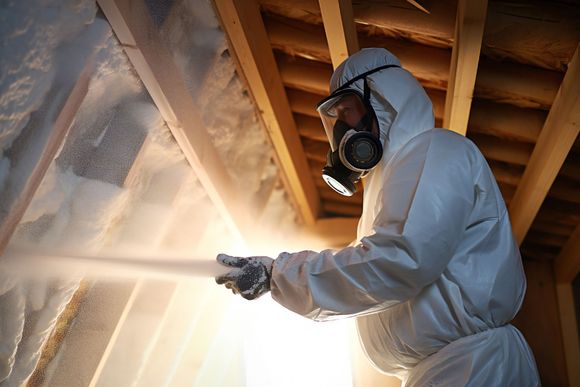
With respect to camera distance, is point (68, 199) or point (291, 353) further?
point (291, 353)

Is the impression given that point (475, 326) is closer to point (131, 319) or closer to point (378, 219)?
point (378, 219)

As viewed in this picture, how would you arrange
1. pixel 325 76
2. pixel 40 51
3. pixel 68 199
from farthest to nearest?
pixel 325 76 < pixel 68 199 < pixel 40 51

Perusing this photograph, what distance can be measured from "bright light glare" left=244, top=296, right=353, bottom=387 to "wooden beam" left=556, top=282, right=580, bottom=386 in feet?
4.43

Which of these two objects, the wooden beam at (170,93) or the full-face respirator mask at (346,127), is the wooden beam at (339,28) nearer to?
the full-face respirator mask at (346,127)

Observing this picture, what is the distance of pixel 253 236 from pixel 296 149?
41 cm

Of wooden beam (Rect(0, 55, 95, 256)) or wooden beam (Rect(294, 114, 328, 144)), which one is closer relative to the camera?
wooden beam (Rect(0, 55, 95, 256))

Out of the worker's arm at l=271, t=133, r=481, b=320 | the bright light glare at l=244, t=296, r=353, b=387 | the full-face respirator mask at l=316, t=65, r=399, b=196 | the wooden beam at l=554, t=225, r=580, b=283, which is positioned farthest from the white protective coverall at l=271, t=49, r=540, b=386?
the wooden beam at l=554, t=225, r=580, b=283

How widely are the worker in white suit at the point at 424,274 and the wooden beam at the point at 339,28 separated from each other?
350 mm

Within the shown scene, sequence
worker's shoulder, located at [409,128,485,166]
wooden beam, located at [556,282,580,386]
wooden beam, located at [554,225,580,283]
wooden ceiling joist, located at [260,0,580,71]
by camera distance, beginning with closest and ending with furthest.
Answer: worker's shoulder, located at [409,128,485,166] < wooden ceiling joist, located at [260,0,580,71] < wooden beam, located at [554,225,580,283] < wooden beam, located at [556,282,580,386]

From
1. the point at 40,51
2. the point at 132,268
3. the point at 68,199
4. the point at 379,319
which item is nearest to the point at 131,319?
the point at 132,268

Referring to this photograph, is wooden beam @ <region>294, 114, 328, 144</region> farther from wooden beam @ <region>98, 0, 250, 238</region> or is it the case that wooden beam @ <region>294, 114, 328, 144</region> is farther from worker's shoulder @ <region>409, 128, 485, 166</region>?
worker's shoulder @ <region>409, 128, 485, 166</region>

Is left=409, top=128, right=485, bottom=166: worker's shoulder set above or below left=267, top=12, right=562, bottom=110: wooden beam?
below

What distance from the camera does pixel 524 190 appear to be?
2.55 m

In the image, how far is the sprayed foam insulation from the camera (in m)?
1.33
